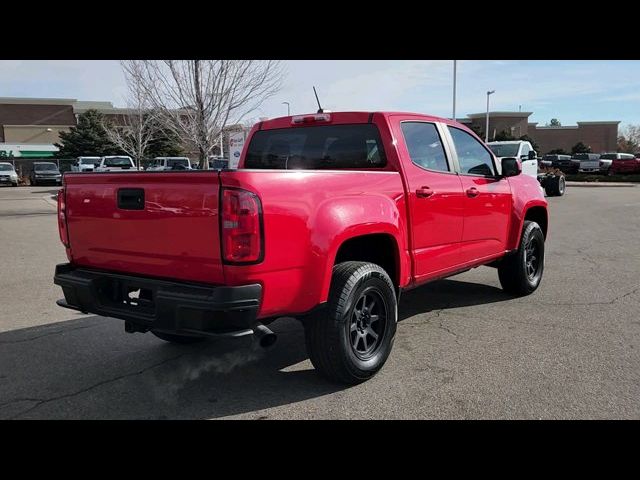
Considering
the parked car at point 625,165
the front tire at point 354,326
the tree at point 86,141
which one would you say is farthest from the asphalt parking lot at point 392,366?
the tree at point 86,141

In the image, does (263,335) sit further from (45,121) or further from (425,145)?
(45,121)

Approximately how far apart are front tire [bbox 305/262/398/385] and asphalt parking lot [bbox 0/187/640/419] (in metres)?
0.18

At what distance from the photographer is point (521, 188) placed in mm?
6055

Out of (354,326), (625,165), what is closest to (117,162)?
(354,326)

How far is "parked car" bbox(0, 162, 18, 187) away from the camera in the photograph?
35719 mm

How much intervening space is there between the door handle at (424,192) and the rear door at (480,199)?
67 centimetres

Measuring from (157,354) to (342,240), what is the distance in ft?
6.77

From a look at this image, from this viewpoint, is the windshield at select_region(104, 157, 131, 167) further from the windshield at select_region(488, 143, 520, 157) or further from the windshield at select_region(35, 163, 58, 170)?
the windshield at select_region(488, 143, 520, 157)

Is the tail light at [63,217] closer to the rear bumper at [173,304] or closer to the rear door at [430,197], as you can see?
the rear bumper at [173,304]

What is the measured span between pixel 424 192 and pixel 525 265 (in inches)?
93.5

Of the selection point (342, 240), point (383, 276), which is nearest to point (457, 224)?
point (383, 276)

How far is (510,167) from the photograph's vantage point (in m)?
5.56

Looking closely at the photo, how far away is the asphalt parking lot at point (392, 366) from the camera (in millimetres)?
3391

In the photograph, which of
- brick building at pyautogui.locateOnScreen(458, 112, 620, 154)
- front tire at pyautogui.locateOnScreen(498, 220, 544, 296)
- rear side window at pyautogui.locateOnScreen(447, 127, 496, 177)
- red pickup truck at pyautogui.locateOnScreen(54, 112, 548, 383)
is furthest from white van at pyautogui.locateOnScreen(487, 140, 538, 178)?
brick building at pyautogui.locateOnScreen(458, 112, 620, 154)
